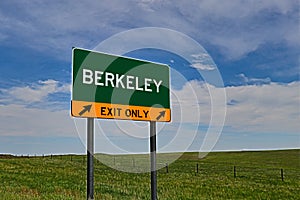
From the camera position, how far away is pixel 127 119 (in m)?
8.05

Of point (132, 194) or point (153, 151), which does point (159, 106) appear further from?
point (132, 194)

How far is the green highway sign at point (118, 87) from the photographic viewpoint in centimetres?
725

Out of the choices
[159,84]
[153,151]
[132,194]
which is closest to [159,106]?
[159,84]

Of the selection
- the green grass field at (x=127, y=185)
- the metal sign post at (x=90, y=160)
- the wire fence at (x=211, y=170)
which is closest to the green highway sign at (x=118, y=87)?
the metal sign post at (x=90, y=160)

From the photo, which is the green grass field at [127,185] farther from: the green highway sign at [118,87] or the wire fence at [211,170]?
the green highway sign at [118,87]

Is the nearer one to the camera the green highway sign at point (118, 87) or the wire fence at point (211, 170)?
Result: the green highway sign at point (118, 87)

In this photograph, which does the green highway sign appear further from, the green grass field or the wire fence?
the wire fence

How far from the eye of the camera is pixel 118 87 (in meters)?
7.92

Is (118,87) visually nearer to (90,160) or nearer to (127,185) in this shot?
(90,160)

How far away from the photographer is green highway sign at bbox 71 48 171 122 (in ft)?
23.8

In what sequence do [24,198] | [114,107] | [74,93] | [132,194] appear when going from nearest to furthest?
[74,93] < [114,107] < [24,198] < [132,194]

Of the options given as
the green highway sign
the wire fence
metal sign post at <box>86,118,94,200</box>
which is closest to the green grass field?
the wire fence

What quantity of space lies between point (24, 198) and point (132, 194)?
15.9 ft

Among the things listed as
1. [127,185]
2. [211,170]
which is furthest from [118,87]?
[211,170]
